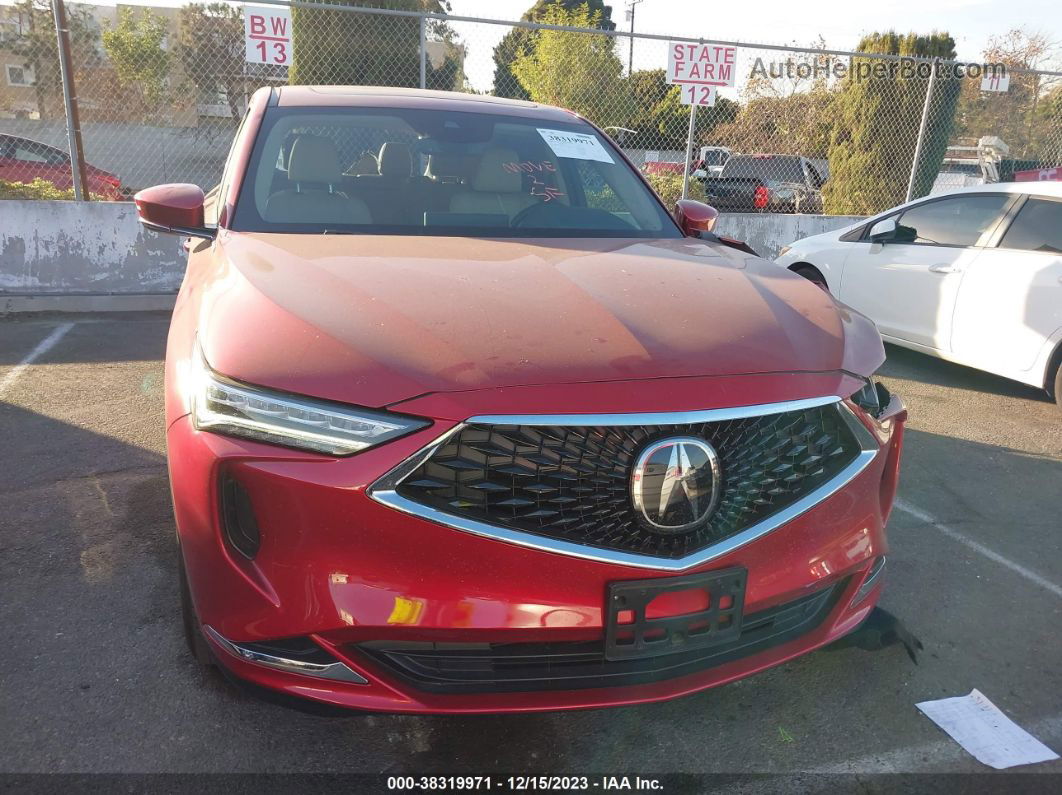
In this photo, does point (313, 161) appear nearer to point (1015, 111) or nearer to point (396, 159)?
point (396, 159)

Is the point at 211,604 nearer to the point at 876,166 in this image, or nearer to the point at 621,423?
the point at 621,423

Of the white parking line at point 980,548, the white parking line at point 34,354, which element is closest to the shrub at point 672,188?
the white parking line at point 34,354

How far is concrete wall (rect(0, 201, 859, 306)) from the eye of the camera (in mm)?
7293

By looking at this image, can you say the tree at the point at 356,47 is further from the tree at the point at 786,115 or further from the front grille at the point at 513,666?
the front grille at the point at 513,666

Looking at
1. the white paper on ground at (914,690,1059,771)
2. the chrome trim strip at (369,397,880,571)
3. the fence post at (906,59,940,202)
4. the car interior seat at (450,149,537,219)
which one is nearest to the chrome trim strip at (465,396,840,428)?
the chrome trim strip at (369,397,880,571)

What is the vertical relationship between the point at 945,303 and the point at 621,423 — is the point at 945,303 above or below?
below

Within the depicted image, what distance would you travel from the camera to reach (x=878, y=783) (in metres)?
2.17

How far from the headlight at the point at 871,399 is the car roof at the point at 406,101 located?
2102 mm

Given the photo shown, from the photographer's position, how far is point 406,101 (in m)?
3.58

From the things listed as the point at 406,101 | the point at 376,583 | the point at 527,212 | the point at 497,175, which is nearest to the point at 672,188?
the point at 406,101

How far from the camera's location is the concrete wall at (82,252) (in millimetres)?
7293

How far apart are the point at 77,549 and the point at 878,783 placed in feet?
9.40

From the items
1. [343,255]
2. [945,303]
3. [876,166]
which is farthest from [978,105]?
[343,255]

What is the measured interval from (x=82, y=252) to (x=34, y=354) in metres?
2.02
